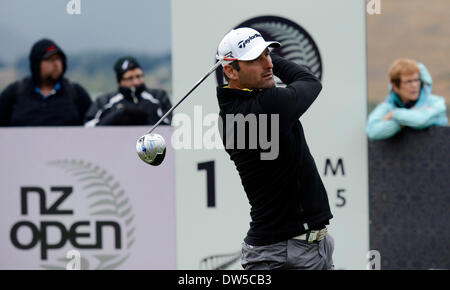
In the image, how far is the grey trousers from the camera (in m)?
5.01

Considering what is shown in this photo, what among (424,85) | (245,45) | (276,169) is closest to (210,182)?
(424,85)

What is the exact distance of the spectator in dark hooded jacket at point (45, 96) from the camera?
283 inches

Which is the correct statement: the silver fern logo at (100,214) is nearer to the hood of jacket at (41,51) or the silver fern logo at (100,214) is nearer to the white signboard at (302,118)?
the white signboard at (302,118)

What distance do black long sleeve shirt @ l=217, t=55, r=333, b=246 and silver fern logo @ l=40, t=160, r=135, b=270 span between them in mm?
2350

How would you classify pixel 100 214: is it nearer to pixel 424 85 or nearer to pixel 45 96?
pixel 45 96

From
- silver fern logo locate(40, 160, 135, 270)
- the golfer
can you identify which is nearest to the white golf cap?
the golfer

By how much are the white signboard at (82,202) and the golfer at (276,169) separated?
7.31 feet

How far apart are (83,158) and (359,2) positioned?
7.60 ft

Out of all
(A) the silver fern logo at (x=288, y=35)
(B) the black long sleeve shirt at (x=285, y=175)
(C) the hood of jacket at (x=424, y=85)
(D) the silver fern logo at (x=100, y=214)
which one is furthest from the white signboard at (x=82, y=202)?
(B) the black long sleeve shirt at (x=285, y=175)

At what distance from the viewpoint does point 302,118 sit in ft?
23.3

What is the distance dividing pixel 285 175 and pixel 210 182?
7.44ft

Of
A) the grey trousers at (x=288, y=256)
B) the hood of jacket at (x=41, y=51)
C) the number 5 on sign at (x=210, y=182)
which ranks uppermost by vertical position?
the hood of jacket at (x=41, y=51)

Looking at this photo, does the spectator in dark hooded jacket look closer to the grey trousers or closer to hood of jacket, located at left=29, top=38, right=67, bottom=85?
hood of jacket, located at left=29, top=38, right=67, bottom=85
